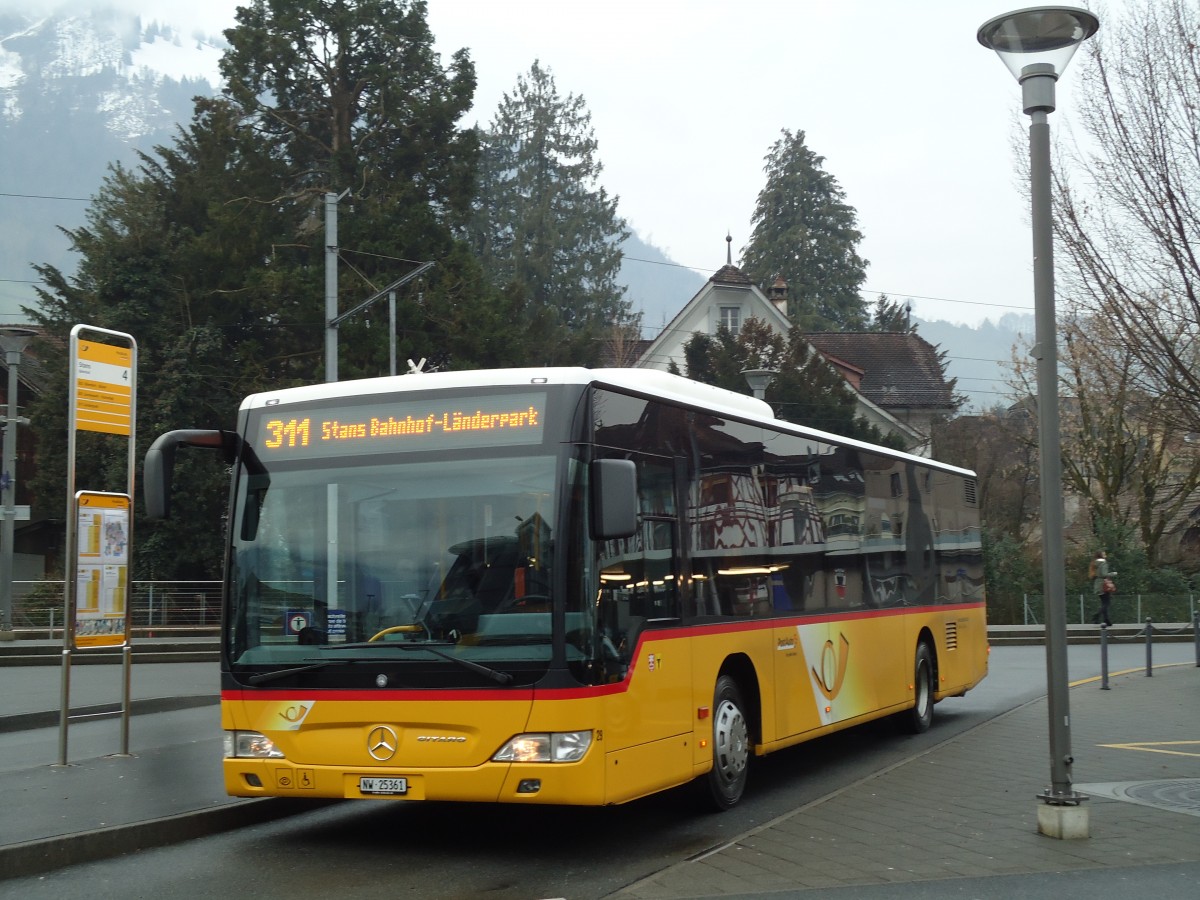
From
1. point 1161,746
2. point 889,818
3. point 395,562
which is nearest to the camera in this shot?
point 395,562

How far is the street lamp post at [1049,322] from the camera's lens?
8.45 m

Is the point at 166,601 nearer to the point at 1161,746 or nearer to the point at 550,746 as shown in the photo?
the point at 1161,746

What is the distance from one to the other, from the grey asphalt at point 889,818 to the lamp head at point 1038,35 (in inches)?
177

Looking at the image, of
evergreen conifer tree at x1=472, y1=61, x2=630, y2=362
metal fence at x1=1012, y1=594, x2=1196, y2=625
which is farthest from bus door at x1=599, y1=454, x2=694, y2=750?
evergreen conifer tree at x1=472, y1=61, x2=630, y2=362

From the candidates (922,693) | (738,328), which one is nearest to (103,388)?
(922,693)

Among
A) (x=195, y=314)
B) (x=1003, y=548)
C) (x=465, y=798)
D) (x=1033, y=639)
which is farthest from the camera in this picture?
(x=1003, y=548)

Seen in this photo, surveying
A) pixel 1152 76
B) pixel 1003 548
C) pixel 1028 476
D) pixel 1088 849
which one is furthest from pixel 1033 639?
pixel 1088 849

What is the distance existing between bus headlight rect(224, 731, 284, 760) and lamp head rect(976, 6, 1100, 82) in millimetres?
6028

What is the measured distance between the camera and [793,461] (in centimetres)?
1169

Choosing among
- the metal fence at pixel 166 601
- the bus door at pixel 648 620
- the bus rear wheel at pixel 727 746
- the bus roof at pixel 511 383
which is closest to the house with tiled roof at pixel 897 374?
the metal fence at pixel 166 601

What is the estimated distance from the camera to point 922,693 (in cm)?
1538

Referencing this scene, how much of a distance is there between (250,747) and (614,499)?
2730mm

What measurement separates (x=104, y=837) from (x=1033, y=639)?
32.6 metres

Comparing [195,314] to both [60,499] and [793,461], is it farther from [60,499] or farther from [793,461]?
[793,461]
